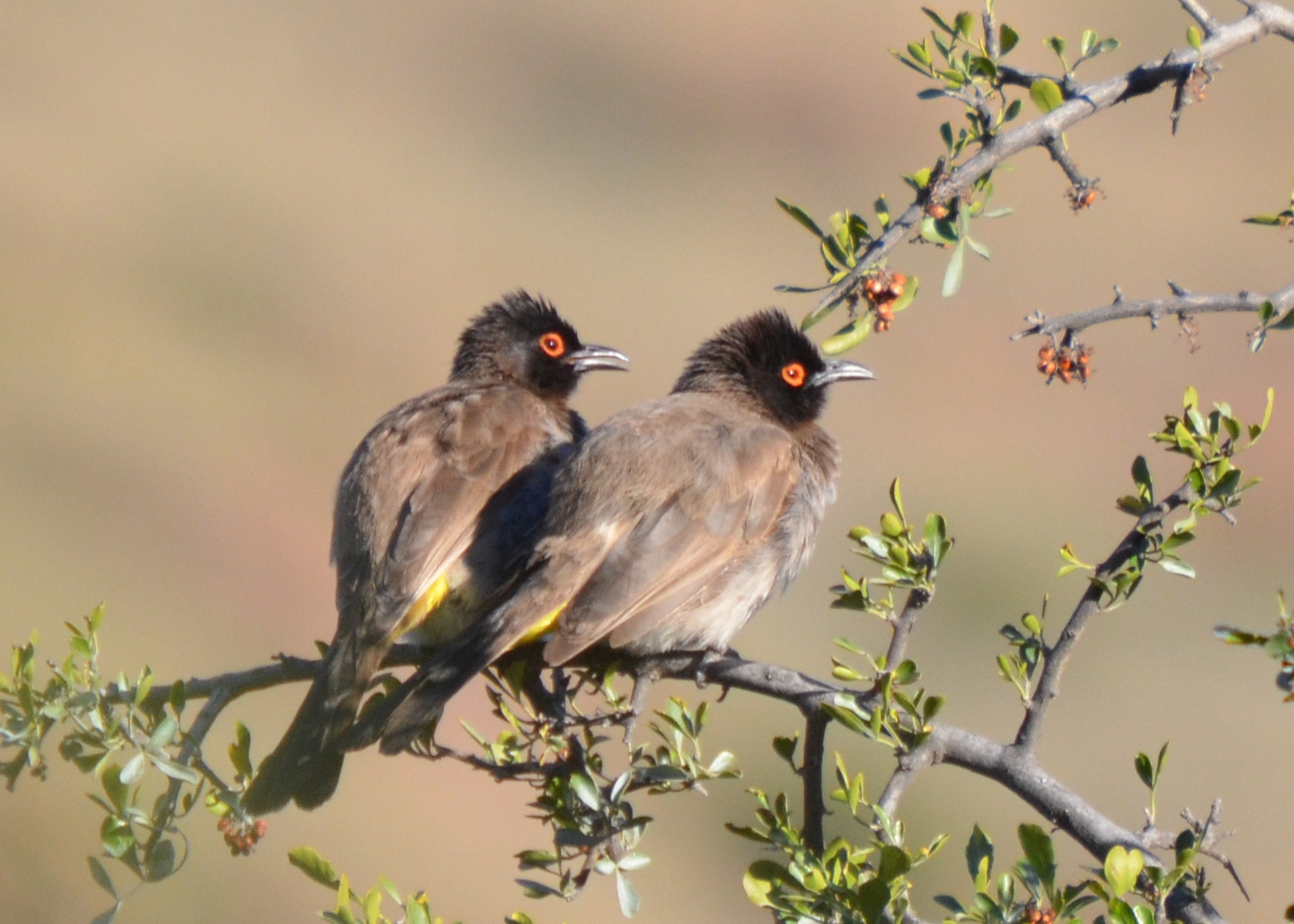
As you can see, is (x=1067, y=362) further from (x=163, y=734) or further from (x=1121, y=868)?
(x=163, y=734)

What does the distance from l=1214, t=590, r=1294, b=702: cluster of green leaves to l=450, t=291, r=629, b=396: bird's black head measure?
4335 mm

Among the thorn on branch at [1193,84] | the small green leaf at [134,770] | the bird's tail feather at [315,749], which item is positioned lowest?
the small green leaf at [134,770]

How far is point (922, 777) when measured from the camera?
14.3 meters

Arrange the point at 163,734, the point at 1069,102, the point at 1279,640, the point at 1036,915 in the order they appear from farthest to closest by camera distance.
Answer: the point at 163,734 < the point at 1069,102 < the point at 1036,915 < the point at 1279,640

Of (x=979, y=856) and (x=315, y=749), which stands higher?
(x=979, y=856)

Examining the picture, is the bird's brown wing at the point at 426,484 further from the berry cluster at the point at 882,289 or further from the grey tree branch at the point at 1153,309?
the grey tree branch at the point at 1153,309

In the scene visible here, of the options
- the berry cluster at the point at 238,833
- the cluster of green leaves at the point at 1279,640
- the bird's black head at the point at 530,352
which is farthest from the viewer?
the bird's black head at the point at 530,352

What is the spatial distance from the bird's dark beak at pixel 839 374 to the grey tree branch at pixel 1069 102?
8.39ft

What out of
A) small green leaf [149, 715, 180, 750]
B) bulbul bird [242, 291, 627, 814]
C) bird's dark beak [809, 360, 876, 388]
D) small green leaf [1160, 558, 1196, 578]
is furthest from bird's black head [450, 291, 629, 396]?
small green leaf [1160, 558, 1196, 578]

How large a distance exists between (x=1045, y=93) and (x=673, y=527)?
204 cm

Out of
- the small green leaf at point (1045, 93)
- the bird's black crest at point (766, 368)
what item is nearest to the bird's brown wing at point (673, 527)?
the bird's black crest at point (766, 368)

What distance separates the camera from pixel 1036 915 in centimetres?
243

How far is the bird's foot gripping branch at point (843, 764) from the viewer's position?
2451mm

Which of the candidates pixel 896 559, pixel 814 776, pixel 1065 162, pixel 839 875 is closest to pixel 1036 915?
pixel 839 875
